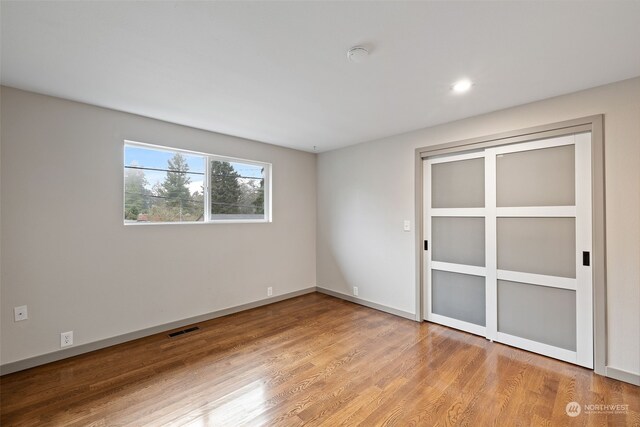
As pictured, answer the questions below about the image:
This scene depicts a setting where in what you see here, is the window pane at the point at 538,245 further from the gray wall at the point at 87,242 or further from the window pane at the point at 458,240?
the gray wall at the point at 87,242

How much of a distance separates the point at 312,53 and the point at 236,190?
2614 mm

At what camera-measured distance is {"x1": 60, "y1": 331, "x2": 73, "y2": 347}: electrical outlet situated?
2650mm

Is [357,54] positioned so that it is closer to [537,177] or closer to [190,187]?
[537,177]

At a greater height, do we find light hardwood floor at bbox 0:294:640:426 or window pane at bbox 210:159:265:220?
window pane at bbox 210:159:265:220

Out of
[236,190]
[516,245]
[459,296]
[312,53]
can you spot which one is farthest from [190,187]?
[516,245]

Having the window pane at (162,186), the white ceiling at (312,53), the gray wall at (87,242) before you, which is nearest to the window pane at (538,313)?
the white ceiling at (312,53)

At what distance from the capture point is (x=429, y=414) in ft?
6.36

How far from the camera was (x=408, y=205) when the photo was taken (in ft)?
12.2

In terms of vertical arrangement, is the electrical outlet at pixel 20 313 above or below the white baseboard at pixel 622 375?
above

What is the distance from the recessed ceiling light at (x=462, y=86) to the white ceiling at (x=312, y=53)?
0.21ft

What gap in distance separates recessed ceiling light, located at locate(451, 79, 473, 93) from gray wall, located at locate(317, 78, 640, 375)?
145 millimetres

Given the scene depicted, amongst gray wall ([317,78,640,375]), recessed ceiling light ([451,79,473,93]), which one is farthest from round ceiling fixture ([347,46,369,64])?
gray wall ([317,78,640,375])

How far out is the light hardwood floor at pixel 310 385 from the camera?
191 centimetres

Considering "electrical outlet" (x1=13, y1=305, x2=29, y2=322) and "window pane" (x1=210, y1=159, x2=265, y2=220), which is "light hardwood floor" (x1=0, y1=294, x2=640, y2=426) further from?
"window pane" (x1=210, y1=159, x2=265, y2=220)
